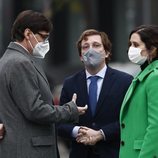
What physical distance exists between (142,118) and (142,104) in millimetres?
110

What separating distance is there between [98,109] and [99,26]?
1895cm

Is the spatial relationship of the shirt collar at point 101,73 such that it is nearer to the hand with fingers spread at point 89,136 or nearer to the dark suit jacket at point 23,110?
the hand with fingers spread at point 89,136

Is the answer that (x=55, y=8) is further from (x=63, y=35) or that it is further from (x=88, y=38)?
(x=88, y=38)

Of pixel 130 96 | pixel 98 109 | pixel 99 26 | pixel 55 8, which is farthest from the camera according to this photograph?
pixel 99 26

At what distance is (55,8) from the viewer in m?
23.9

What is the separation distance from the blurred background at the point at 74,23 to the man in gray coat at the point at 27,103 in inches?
689

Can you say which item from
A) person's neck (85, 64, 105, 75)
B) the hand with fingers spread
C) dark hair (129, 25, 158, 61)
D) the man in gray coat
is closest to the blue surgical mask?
person's neck (85, 64, 105, 75)

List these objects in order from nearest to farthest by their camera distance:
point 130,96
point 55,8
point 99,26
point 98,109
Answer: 1. point 130,96
2. point 98,109
3. point 55,8
4. point 99,26

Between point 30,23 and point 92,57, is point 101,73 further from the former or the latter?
point 30,23

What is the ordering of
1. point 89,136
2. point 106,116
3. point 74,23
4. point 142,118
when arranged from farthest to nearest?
point 74,23 < point 106,116 < point 89,136 < point 142,118

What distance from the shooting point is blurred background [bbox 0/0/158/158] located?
2486 cm

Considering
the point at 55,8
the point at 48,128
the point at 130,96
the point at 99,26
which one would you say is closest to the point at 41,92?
the point at 48,128

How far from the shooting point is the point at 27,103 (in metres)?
6.25

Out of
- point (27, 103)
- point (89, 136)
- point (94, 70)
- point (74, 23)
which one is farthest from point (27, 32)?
point (74, 23)
